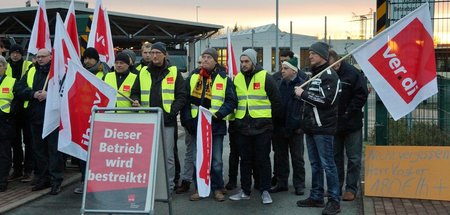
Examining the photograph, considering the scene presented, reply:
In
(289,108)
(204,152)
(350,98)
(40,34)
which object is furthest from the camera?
(40,34)

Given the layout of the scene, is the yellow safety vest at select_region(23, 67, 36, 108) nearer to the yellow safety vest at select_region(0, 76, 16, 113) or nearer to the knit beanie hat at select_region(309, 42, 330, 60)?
the yellow safety vest at select_region(0, 76, 16, 113)

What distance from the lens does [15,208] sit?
6961 mm

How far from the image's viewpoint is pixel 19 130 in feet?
28.5

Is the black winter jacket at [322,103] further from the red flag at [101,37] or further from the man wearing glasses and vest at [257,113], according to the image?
the red flag at [101,37]

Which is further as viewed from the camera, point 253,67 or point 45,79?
point 45,79

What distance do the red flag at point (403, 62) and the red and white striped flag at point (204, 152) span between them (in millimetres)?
1966

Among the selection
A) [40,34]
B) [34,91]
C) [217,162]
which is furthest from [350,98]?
[40,34]

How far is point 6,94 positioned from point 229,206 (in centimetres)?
350

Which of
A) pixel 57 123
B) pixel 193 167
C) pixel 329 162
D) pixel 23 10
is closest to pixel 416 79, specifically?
pixel 329 162

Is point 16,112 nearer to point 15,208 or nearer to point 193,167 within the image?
point 15,208

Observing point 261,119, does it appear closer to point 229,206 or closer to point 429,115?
point 229,206

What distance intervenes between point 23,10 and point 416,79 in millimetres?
15406

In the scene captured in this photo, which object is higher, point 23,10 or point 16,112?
point 23,10

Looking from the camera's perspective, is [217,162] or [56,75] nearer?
[56,75]
